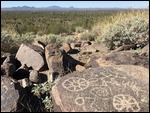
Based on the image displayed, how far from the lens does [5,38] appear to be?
11484mm

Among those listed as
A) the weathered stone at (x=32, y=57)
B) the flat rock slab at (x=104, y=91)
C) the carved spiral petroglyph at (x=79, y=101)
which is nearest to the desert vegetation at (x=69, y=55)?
the weathered stone at (x=32, y=57)

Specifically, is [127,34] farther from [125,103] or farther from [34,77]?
[125,103]

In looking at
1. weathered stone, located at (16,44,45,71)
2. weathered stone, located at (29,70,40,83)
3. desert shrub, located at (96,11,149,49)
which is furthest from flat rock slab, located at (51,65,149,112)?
desert shrub, located at (96,11,149,49)

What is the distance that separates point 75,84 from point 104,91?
457mm

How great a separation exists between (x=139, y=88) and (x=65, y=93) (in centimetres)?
100

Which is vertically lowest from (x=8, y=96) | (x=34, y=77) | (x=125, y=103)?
(x=34, y=77)

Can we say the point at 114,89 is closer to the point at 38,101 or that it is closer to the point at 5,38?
the point at 38,101

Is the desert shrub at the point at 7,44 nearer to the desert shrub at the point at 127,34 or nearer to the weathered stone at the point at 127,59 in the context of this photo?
the desert shrub at the point at 127,34

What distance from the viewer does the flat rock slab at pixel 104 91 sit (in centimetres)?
417

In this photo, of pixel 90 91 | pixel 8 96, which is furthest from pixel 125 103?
pixel 8 96

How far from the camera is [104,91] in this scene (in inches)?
173

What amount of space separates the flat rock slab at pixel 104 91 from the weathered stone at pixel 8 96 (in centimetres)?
68

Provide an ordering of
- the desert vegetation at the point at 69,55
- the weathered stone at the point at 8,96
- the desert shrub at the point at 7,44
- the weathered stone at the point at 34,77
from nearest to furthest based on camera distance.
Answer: the weathered stone at the point at 8,96
the desert vegetation at the point at 69,55
the weathered stone at the point at 34,77
the desert shrub at the point at 7,44

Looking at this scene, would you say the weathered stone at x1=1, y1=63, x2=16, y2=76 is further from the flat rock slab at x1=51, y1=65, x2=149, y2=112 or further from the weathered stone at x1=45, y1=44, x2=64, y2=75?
the flat rock slab at x1=51, y1=65, x2=149, y2=112
